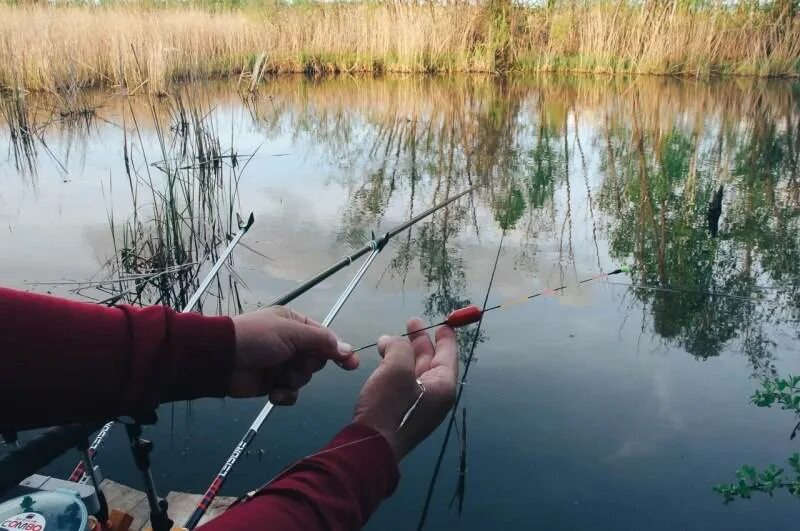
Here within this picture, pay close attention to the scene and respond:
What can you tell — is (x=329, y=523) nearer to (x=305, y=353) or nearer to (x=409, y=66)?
(x=305, y=353)

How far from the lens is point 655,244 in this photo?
3.94 metres

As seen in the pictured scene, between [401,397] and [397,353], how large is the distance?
75 mm

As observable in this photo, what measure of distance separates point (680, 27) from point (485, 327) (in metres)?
10.5

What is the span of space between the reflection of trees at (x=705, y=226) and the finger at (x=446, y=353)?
6.30 ft

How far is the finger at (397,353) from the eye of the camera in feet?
3.44

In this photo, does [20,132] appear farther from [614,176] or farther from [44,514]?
[44,514]

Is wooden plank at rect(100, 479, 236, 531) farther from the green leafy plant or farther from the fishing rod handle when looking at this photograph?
the green leafy plant

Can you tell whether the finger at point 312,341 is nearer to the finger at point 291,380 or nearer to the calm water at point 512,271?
the finger at point 291,380

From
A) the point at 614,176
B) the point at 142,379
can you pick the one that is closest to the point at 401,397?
the point at 142,379

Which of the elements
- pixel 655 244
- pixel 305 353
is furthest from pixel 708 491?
pixel 655 244

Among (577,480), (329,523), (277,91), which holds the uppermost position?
(277,91)

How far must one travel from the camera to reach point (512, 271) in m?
3.66

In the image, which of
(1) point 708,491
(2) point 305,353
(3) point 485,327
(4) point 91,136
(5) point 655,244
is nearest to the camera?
(2) point 305,353

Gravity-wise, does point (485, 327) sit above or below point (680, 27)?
below
